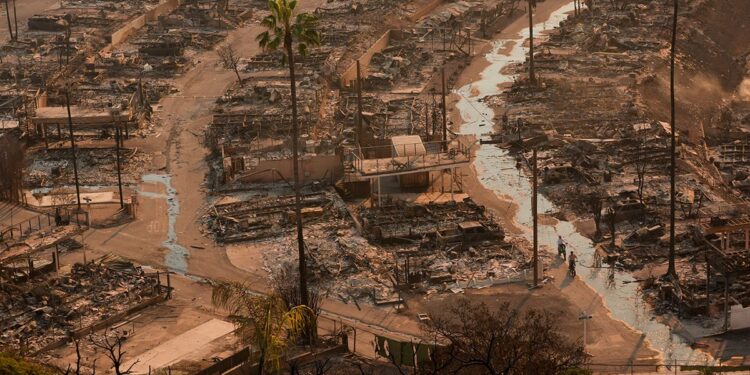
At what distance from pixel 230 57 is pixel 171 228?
30302 mm

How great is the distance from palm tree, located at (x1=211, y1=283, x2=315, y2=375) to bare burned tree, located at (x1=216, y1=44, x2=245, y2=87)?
42.1 metres

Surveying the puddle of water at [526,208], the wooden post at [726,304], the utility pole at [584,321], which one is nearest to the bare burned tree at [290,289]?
the utility pole at [584,321]

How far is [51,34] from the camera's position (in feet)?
329

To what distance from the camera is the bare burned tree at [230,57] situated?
288ft

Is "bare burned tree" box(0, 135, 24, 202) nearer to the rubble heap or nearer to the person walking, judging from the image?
the rubble heap

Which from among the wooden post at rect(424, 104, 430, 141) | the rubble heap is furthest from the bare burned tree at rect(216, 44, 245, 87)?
the rubble heap

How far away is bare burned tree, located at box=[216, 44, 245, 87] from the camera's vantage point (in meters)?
87.7

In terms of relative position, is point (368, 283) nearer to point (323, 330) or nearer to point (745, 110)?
point (323, 330)

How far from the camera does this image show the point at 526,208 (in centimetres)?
6184

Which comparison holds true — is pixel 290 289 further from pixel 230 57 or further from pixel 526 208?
pixel 230 57

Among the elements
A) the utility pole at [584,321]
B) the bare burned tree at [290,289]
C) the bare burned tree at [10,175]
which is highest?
the bare burned tree at [10,175]

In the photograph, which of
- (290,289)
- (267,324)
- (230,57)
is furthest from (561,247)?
(230,57)

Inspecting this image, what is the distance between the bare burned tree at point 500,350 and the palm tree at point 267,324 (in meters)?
4.33

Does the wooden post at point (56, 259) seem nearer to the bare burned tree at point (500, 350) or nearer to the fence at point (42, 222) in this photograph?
the fence at point (42, 222)
